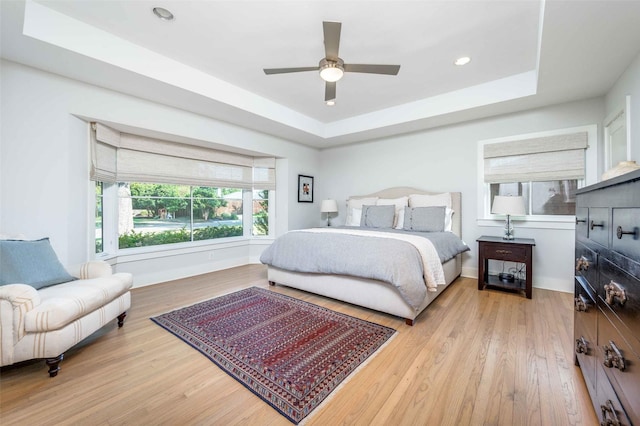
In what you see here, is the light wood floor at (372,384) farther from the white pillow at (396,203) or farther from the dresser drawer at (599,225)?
the white pillow at (396,203)

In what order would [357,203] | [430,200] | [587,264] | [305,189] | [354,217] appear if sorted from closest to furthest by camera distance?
1. [587,264]
2. [430,200]
3. [354,217]
4. [357,203]
5. [305,189]

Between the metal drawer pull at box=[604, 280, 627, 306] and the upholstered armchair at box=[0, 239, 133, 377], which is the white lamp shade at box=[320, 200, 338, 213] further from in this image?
the metal drawer pull at box=[604, 280, 627, 306]

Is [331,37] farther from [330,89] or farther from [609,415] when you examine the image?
[609,415]

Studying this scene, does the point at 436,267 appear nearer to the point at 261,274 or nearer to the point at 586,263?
the point at 586,263

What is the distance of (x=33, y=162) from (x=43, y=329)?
5.62 ft

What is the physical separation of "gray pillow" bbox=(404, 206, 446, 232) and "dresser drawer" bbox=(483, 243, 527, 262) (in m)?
0.62

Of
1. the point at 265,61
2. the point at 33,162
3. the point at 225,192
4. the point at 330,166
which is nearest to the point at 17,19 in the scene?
the point at 33,162

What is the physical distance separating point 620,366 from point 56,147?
4208 mm

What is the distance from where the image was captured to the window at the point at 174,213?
3.67m

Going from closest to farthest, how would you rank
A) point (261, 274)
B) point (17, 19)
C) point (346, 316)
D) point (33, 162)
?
1. point (17, 19)
2. point (33, 162)
3. point (346, 316)
4. point (261, 274)

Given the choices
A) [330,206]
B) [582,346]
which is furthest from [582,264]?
[330,206]

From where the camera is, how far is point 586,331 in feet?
4.89

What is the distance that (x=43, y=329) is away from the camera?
5.45 feet

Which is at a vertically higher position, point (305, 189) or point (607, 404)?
point (305, 189)
